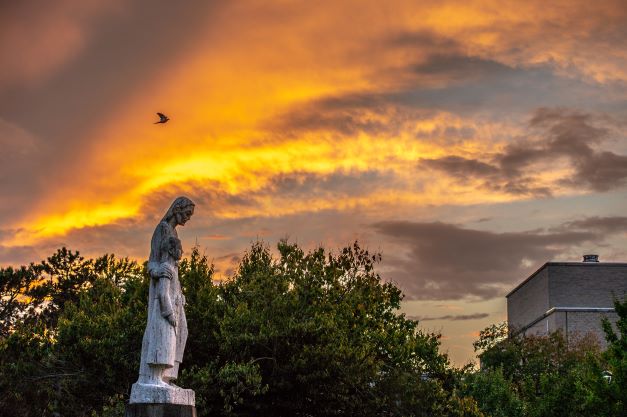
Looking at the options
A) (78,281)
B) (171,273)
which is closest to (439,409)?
(171,273)

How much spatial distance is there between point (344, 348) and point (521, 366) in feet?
108

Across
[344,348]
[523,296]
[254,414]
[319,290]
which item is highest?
[523,296]

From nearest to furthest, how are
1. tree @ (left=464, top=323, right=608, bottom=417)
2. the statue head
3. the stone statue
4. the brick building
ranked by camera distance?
the stone statue
the statue head
tree @ (left=464, top=323, right=608, bottom=417)
the brick building

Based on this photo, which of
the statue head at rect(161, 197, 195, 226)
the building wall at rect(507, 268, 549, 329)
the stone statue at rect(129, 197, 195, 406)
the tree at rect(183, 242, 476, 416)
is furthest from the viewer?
the building wall at rect(507, 268, 549, 329)

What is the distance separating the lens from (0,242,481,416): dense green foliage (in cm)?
3195

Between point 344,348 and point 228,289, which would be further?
point 228,289

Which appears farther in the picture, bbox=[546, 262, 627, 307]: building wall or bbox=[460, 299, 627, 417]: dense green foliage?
bbox=[546, 262, 627, 307]: building wall

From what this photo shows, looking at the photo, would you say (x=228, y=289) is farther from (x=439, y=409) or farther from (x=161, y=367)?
(x=161, y=367)

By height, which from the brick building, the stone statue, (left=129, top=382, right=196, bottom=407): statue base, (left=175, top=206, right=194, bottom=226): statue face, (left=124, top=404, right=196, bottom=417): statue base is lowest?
(left=124, top=404, right=196, bottom=417): statue base

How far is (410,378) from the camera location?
34.2 metres

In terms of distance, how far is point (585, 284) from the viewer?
81188 millimetres

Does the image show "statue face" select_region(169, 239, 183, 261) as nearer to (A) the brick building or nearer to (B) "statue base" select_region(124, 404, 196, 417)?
(B) "statue base" select_region(124, 404, 196, 417)

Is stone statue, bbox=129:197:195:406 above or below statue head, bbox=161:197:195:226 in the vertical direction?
below

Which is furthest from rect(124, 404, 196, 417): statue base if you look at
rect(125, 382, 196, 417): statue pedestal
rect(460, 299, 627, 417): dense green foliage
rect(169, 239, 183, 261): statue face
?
rect(460, 299, 627, 417): dense green foliage
